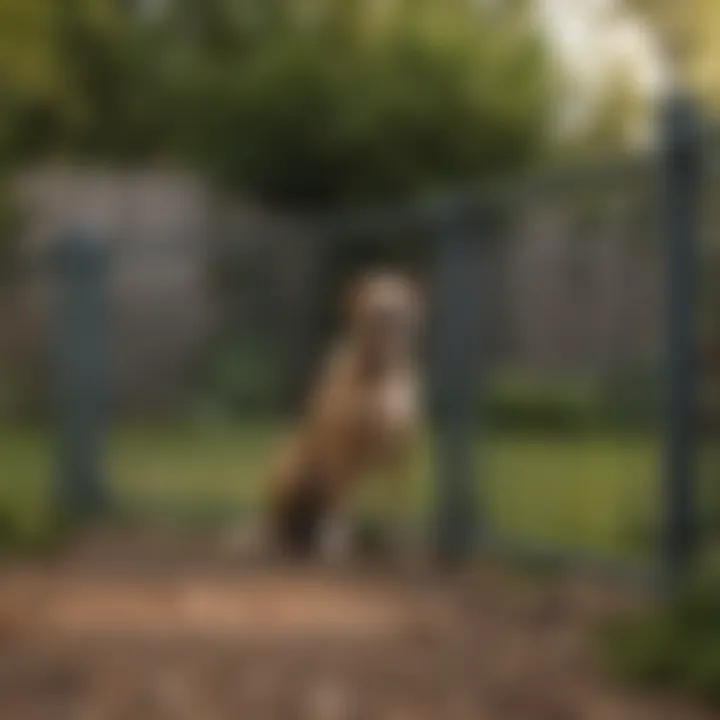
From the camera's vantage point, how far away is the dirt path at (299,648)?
684 centimetres

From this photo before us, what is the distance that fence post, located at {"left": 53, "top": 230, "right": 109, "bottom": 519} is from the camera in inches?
541

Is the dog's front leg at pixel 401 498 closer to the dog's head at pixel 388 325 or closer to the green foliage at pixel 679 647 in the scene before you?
the dog's head at pixel 388 325

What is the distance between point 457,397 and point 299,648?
3254 millimetres

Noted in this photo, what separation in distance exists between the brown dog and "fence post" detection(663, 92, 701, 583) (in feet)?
9.54

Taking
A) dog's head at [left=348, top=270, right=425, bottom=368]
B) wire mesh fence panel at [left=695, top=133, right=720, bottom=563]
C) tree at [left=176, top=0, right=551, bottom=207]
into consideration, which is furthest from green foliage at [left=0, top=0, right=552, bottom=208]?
wire mesh fence panel at [left=695, top=133, right=720, bottom=563]

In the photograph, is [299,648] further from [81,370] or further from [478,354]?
[81,370]

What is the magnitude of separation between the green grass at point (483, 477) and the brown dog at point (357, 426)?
0.94 ft

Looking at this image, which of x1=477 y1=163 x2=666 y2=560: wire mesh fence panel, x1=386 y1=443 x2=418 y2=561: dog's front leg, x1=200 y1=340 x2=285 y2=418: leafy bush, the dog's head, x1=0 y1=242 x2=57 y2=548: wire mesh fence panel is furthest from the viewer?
x1=0 y1=242 x2=57 y2=548: wire mesh fence panel

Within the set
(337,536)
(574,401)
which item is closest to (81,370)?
(337,536)

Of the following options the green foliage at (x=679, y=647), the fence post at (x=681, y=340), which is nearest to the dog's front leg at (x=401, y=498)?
the fence post at (x=681, y=340)

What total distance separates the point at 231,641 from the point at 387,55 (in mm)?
14836

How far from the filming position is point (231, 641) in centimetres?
820

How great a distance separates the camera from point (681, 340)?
8406 mm

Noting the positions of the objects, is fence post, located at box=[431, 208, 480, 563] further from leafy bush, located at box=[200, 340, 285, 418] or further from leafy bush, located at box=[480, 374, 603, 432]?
leafy bush, located at box=[200, 340, 285, 418]
